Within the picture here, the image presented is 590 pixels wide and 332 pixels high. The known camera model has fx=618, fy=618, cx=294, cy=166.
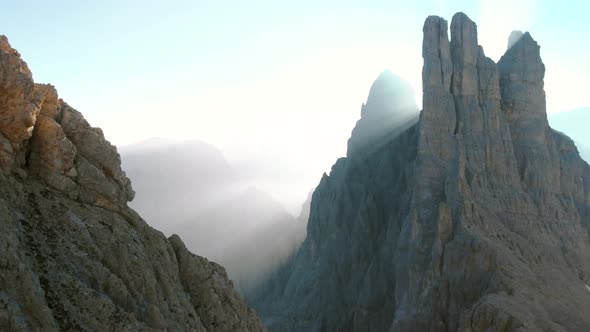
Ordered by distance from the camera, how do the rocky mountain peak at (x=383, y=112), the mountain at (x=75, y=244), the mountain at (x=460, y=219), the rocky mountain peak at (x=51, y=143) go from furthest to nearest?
the rocky mountain peak at (x=383, y=112) → the mountain at (x=460, y=219) → the rocky mountain peak at (x=51, y=143) → the mountain at (x=75, y=244)

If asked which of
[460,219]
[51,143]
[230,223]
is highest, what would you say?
[230,223]

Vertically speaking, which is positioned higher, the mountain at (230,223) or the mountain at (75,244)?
the mountain at (230,223)

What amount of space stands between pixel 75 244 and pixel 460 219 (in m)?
57.5

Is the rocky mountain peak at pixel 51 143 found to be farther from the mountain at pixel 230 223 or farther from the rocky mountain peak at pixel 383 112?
the mountain at pixel 230 223

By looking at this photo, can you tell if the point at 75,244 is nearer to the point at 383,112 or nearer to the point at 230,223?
the point at 383,112

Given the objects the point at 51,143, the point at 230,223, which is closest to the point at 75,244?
the point at 51,143

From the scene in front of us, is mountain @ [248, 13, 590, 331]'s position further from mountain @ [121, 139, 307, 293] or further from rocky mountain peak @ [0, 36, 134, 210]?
rocky mountain peak @ [0, 36, 134, 210]

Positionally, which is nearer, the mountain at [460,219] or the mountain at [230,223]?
the mountain at [460,219]

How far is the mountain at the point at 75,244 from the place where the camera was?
22.9 meters

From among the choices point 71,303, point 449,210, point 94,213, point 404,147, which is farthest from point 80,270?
point 404,147

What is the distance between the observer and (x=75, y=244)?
26125 millimetres

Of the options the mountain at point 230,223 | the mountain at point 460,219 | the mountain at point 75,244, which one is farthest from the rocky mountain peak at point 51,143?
the mountain at point 230,223

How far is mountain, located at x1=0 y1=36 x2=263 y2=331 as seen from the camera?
Result: 2288cm

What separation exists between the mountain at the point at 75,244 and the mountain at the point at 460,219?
123 ft
